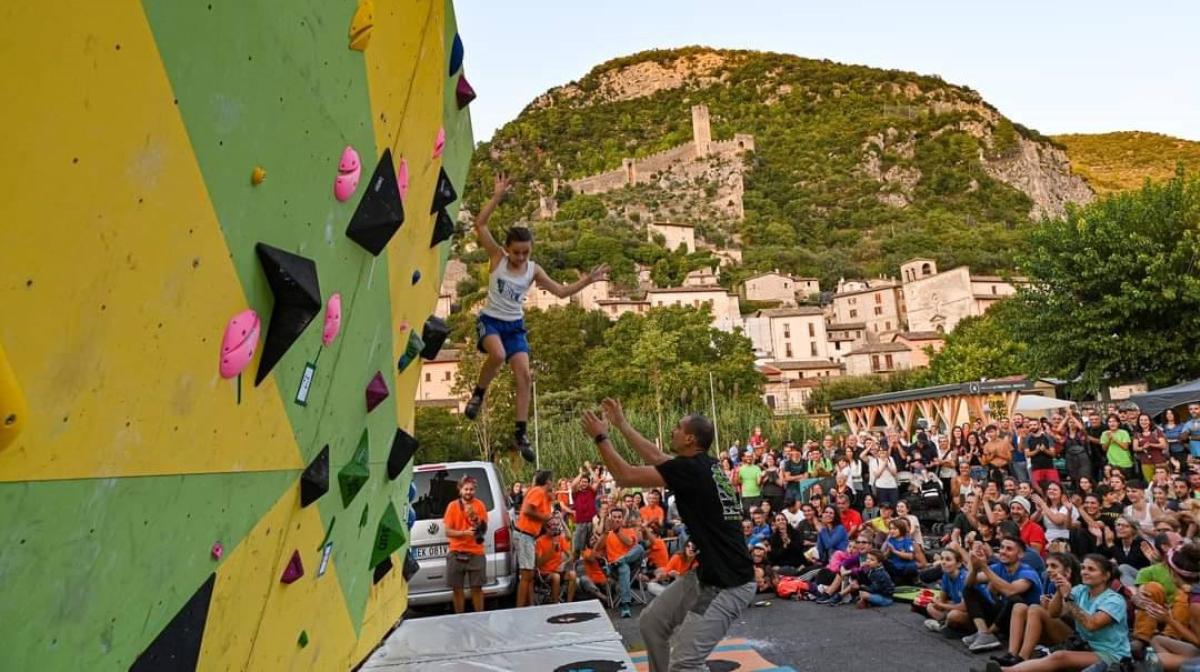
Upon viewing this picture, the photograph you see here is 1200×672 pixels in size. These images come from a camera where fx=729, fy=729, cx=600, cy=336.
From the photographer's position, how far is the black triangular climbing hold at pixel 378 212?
3.05 m

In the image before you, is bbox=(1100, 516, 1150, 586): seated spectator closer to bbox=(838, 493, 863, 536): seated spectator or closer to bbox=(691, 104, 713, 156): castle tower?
bbox=(838, 493, 863, 536): seated spectator

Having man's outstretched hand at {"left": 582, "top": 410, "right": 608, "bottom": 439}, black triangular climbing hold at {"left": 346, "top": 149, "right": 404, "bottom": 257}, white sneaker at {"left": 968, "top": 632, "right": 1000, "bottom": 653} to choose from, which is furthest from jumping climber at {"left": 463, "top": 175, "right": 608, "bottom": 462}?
white sneaker at {"left": 968, "top": 632, "right": 1000, "bottom": 653}

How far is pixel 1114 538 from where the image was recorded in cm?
814

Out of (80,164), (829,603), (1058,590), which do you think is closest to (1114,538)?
(1058,590)

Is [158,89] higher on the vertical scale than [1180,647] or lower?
→ higher

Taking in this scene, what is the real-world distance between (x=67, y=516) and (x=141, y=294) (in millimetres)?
520

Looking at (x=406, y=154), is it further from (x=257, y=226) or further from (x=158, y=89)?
(x=158, y=89)

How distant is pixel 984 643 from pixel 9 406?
25.9ft

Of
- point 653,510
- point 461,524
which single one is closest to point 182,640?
point 461,524

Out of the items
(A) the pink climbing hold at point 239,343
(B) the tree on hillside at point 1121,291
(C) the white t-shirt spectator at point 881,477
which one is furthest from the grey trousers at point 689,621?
(B) the tree on hillside at point 1121,291

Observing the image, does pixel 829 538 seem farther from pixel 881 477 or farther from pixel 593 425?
pixel 593 425

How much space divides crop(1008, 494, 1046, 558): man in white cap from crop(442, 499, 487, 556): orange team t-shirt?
6366mm

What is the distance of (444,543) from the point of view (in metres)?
8.71

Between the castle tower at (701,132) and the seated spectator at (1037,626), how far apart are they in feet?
437
